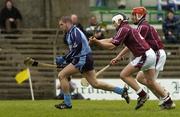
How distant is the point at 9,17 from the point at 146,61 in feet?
47.5

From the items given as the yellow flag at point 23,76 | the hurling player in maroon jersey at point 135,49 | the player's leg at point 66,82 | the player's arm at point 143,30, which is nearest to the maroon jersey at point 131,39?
the hurling player in maroon jersey at point 135,49

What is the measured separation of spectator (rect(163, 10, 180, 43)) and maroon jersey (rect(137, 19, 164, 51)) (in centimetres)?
1286

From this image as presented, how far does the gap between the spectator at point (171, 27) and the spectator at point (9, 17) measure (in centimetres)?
550

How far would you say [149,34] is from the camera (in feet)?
65.8

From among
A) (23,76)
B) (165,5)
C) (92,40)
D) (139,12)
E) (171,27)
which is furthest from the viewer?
(165,5)

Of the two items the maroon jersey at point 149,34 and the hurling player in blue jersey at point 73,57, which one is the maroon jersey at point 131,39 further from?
the hurling player in blue jersey at point 73,57

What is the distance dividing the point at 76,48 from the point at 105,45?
3.41 ft

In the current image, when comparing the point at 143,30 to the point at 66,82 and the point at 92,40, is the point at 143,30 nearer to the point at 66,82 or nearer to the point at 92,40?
the point at 92,40

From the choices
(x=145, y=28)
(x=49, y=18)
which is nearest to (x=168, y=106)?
(x=145, y=28)

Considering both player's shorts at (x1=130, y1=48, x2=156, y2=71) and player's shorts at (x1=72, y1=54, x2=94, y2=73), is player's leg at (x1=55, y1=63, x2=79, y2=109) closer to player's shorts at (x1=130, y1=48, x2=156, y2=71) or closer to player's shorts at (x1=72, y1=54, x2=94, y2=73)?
player's shorts at (x1=72, y1=54, x2=94, y2=73)

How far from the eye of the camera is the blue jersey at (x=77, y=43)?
1992cm

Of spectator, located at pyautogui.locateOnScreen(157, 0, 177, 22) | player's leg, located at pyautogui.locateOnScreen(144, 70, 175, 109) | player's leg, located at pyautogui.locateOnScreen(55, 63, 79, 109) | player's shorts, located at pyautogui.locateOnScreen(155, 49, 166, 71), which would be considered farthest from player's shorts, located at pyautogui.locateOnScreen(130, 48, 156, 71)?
spectator, located at pyautogui.locateOnScreen(157, 0, 177, 22)

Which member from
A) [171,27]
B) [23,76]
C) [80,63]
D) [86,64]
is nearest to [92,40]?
[80,63]

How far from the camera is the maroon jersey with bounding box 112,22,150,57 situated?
19312 mm
